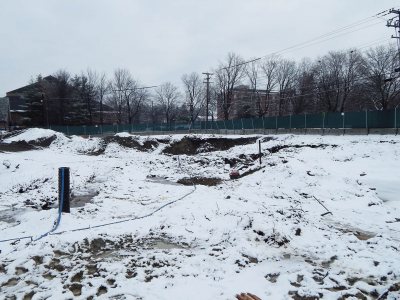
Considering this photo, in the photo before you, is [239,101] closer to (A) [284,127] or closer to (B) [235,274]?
(A) [284,127]

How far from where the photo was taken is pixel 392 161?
62.3 ft

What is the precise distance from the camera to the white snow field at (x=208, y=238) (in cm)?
578

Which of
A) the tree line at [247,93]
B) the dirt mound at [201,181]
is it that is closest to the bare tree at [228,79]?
the tree line at [247,93]

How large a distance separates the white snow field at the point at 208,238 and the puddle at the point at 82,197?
9cm

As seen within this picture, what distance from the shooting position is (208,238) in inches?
326

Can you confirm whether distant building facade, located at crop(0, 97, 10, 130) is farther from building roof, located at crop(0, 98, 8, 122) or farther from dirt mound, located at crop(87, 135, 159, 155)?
dirt mound, located at crop(87, 135, 159, 155)

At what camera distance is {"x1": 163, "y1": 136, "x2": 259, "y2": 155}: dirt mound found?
3644 centimetres

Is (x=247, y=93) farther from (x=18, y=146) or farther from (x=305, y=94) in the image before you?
(x=18, y=146)

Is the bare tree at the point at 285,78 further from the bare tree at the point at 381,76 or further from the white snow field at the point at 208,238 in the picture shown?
the white snow field at the point at 208,238

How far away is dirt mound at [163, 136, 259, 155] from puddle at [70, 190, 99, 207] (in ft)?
77.5

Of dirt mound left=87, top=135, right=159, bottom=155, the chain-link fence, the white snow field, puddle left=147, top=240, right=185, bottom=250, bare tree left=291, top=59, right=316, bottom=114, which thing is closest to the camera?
the white snow field

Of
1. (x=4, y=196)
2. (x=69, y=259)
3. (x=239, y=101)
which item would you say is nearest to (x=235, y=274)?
(x=69, y=259)

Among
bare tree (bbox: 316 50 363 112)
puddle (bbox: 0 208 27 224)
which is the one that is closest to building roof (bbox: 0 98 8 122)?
bare tree (bbox: 316 50 363 112)

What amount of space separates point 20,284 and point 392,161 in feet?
62.8
